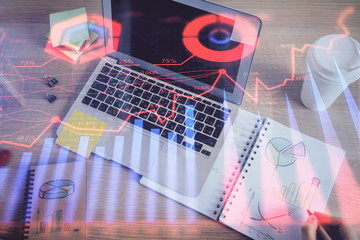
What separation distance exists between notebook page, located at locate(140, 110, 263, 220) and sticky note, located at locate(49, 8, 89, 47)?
48 centimetres

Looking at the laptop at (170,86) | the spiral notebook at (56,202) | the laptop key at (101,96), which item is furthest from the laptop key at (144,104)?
the spiral notebook at (56,202)

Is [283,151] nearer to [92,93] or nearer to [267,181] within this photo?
[267,181]

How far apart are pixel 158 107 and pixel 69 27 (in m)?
0.39

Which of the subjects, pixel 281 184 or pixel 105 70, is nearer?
pixel 281 184

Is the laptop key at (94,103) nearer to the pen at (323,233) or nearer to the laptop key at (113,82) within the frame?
the laptop key at (113,82)

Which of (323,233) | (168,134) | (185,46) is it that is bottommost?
(323,233)

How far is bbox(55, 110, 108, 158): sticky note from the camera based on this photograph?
79 centimetres

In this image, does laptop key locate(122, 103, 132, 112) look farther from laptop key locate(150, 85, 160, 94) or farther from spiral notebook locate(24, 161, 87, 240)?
spiral notebook locate(24, 161, 87, 240)

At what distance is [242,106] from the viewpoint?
827mm

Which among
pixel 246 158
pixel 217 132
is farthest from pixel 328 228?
pixel 217 132

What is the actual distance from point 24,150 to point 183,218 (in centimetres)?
46

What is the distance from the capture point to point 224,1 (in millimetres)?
981

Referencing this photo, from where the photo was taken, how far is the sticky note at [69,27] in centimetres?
90

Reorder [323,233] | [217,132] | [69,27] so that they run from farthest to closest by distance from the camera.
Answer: [69,27] < [217,132] < [323,233]
